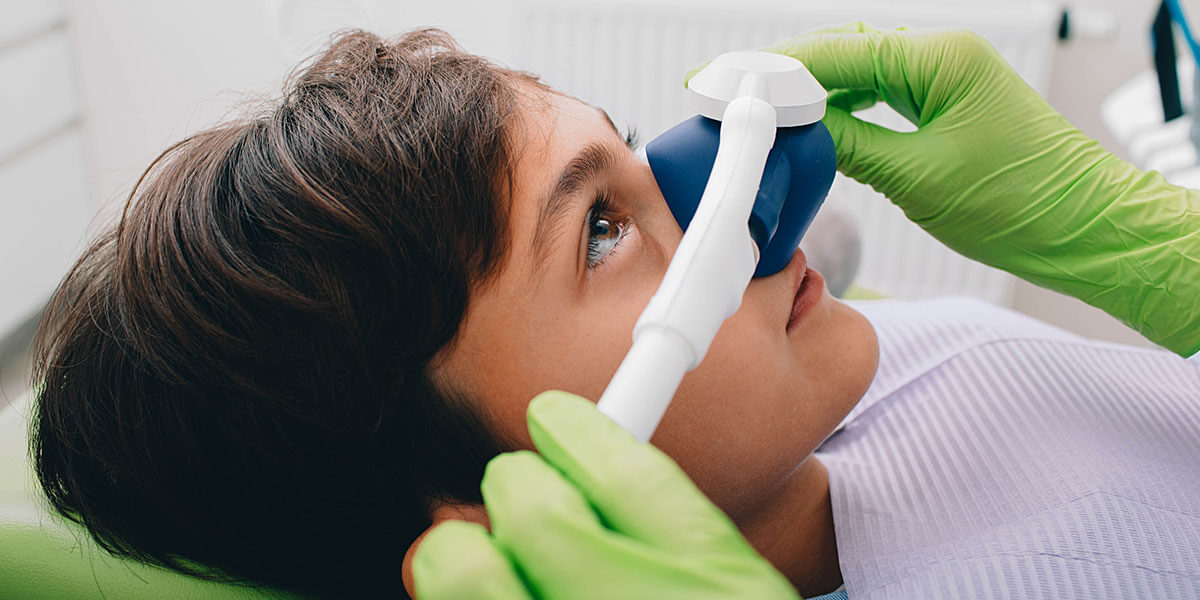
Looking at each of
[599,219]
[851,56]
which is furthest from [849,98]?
[599,219]

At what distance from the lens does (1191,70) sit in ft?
5.24

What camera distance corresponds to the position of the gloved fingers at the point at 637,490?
54cm

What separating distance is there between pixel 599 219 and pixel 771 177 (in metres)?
0.16

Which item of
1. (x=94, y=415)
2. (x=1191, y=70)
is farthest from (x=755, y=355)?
(x=1191, y=70)

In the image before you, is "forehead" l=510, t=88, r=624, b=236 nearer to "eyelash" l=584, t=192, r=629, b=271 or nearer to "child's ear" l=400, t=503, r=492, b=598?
"eyelash" l=584, t=192, r=629, b=271

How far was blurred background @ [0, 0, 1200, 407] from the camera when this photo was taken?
2240 millimetres

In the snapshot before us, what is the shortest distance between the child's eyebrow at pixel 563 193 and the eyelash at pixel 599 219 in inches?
1.0

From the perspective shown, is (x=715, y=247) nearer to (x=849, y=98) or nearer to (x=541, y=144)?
(x=541, y=144)

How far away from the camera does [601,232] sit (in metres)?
0.84

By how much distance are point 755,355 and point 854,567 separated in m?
0.25

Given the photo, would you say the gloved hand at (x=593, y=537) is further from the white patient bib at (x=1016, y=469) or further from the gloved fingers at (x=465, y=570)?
the white patient bib at (x=1016, y=469)

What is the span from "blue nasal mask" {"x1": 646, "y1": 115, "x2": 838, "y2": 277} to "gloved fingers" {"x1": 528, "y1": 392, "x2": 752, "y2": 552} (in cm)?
34

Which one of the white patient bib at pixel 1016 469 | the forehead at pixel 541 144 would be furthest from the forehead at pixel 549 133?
the white patient bib at pixel 1016 469

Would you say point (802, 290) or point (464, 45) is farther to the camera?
point (464, 45)
